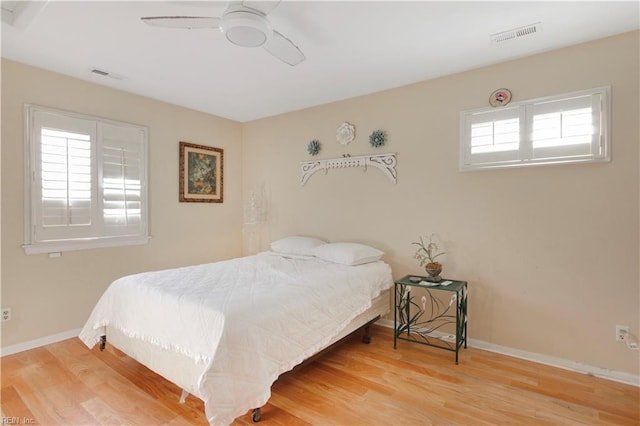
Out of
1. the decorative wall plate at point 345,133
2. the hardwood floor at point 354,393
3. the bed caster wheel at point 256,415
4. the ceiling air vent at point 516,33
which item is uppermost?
the ceiling air vent at point 516,33

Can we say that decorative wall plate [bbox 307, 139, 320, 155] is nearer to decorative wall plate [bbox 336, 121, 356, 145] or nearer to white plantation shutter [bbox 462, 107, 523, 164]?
decorative wall plate [bbox 336, 121, 356, 145]

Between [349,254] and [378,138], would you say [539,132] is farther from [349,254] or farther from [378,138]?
[349,254]

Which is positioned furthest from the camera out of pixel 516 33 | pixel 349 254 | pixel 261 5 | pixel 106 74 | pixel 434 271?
pixel 349 254

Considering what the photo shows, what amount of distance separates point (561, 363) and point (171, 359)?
296cm

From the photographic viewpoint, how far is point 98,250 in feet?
11.0

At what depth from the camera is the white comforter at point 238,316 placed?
5.76ft

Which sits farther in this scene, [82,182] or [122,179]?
[122,179]

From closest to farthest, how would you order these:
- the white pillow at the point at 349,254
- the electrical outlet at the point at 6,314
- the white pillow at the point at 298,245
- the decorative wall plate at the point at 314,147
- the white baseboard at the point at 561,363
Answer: the white baseboard at the point at 561,363 < the electrical outlet at the point at 6,314 < the white pillow at the point at 349,254 < the white pillow at the point at 298,245 < the decorative wall plate at the point at 314,147

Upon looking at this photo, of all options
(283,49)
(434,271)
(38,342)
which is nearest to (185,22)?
(283,49)

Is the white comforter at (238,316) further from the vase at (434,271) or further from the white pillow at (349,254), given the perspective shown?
the vase at (434,271)

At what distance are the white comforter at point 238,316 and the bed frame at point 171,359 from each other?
73 mm

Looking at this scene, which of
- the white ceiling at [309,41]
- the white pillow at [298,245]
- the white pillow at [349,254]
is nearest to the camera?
the white ceiling at [309,41]

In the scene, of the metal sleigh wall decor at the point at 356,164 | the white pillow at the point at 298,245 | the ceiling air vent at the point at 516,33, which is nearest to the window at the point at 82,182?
the white pillow at the point at 298,245

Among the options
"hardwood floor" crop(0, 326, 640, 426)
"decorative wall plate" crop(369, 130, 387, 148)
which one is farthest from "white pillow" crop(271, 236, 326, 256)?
"decorative wall plate" crop(369, 130, 387, 148)
